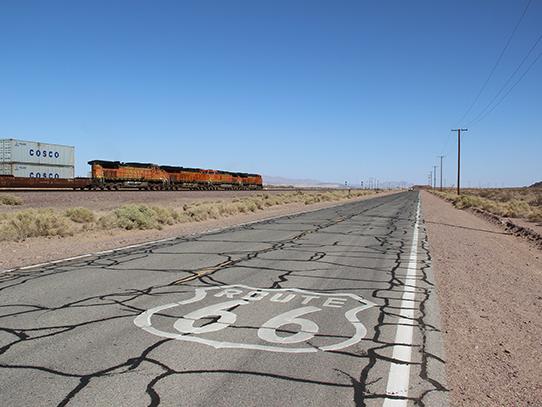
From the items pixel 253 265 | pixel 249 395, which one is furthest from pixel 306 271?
pixel 249 395

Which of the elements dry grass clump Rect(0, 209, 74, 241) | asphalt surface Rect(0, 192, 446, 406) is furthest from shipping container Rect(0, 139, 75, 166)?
asphalt surface Rect(0, 192, 446, 406)

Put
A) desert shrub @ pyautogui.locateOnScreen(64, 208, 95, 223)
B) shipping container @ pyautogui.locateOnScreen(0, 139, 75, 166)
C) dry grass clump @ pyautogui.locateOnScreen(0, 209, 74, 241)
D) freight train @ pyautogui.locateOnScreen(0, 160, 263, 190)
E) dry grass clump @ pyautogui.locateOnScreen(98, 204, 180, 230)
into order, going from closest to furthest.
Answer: dry grass clump @ pyautogui.locateOnScreen(0, 209, 74, 241) → dry grass clump @ pyautogui.locateOnScreen(98, 204, 180, 230) → desert shrub @ pyautogui.locateOnScreen(64, 208, 95, 223) → shipping container @ pyautogui.locateOnScreen(0, 139, 75, 166) → freight train @ pyautogui.locateOnScreen(0, 160, 263, 190)

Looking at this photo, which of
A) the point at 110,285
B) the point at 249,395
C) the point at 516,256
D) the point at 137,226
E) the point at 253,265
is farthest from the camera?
the point at 137,226

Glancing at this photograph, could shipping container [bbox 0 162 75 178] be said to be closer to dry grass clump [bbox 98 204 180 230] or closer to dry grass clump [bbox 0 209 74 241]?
dry grass clump [bbox 98 204 180 230]

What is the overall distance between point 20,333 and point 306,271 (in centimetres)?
617

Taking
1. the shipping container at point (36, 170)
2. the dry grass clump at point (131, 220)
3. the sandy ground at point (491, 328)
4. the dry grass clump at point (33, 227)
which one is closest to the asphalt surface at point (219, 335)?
the sandy ground at point (491, 328)

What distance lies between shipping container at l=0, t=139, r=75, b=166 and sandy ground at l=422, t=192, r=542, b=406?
4544 cm

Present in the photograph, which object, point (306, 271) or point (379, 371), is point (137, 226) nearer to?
point (306, 271)

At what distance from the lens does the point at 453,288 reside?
9.98 metres

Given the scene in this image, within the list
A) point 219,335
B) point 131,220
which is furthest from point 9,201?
point 219,335

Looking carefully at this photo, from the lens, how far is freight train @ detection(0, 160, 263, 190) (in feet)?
174

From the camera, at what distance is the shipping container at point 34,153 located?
161 ft

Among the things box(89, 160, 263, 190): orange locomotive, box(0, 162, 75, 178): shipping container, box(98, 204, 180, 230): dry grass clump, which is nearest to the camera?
box(98, 204, 180, 230): dry grass clump

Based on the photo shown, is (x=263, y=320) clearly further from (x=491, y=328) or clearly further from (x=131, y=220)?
(x=131, y=220)
